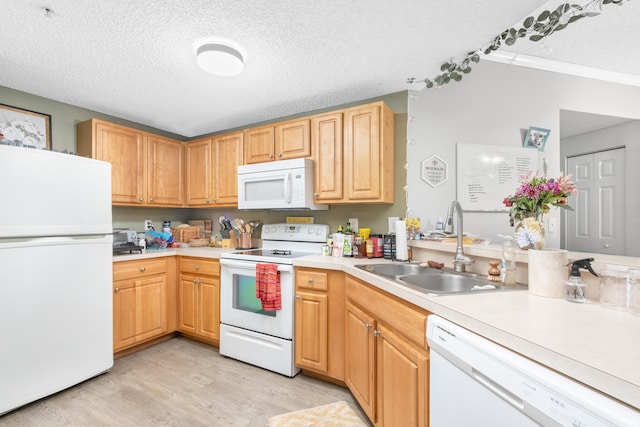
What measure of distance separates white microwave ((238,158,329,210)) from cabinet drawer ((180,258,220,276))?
2.02 feet

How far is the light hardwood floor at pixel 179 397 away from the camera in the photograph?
5.75 feet

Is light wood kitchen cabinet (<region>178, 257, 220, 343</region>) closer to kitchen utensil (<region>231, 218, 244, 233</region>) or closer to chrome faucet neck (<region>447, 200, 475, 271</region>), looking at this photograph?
kitchen utensil (<region>231, 218, 244, 233</region>)

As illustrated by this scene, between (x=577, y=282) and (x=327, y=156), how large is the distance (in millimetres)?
1856

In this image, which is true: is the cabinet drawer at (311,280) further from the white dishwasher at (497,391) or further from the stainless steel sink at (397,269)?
the white dishwasher at (497,391)

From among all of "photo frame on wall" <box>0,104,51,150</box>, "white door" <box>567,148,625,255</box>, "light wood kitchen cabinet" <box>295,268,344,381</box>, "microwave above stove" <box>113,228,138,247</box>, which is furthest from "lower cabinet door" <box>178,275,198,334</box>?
"white door" <box>567,148,625,255</box>

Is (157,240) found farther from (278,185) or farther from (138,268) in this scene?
(278,185)

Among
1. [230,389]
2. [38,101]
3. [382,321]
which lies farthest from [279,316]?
[38,101]

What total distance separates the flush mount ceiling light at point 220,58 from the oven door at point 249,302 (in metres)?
1.46

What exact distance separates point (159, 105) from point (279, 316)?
2.29 meters

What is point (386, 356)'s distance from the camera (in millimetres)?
1445

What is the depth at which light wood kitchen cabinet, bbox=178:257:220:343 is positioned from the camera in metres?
2.66

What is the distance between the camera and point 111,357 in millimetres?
2256

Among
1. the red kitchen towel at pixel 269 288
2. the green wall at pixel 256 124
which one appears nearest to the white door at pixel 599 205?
the green wall at pixel 256 124

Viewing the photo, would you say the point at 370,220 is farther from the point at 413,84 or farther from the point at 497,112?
the point at 497,112
